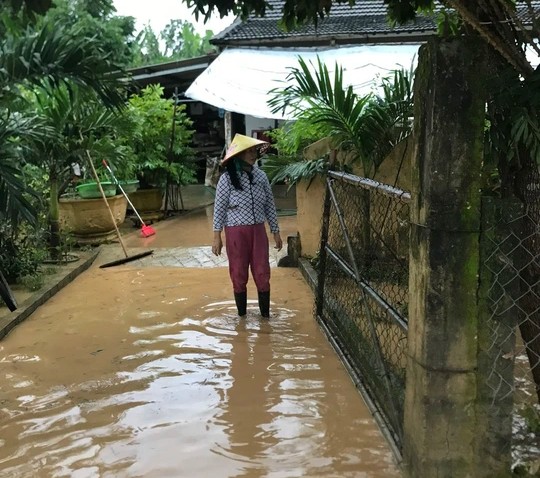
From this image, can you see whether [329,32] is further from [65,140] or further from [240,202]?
[240,202]

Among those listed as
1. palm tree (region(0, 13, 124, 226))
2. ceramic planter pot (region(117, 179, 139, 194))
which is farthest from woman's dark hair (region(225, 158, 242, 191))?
ceramic planter pot (region(117, 179, 139, 194))

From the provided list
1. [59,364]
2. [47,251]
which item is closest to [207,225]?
[47,251]

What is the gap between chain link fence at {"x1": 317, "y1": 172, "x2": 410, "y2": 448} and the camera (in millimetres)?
3164

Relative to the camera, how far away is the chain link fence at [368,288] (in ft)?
10.4

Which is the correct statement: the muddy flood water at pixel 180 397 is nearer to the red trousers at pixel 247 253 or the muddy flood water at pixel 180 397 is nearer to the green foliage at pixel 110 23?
the red trousers at pixel 247 253

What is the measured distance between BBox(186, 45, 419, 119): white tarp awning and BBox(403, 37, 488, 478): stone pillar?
6.98 metres

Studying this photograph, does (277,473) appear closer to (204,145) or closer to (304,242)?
(304,242)

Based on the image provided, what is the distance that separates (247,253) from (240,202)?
452 mm

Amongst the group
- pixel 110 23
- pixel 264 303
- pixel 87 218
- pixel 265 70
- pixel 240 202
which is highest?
pixel 110 23

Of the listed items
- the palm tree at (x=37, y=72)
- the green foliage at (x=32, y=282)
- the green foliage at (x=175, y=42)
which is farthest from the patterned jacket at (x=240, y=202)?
the green foliage at (x=175, y=42)

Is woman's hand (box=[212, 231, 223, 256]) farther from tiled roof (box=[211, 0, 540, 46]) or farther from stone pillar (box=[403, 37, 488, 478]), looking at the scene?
tiled roof (box=[211, 0, 540, 46])

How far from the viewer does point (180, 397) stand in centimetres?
363

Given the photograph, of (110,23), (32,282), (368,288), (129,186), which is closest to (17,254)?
(32,282)

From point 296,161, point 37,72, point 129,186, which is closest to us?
point 37,72
